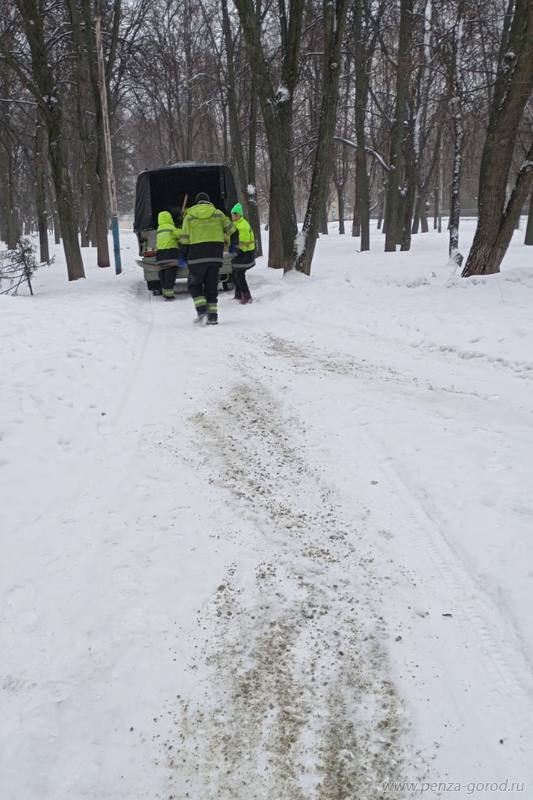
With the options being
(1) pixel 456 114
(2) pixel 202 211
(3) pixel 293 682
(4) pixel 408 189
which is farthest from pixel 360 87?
(3) pixel 293 682

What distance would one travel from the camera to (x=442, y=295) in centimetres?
856

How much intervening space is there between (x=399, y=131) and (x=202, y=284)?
434 inches

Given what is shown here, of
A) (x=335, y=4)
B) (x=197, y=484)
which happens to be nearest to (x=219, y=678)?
(x=197, y=484)

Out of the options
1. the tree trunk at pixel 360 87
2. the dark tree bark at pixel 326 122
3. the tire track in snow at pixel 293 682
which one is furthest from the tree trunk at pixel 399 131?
the tire track in snow at pixel 293 682

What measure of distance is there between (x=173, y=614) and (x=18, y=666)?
67 cm

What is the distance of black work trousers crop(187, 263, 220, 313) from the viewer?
8211 millimetres

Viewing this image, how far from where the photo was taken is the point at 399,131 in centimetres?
1603

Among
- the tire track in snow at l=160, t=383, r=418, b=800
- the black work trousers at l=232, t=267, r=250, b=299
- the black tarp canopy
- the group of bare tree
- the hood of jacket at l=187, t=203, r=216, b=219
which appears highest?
the group of bare tree

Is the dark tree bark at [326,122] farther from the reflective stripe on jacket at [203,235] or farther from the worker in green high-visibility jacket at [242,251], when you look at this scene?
the reflective stripe on jacket at [203,235]

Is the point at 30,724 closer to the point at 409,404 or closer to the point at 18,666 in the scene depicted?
the point at 18,666

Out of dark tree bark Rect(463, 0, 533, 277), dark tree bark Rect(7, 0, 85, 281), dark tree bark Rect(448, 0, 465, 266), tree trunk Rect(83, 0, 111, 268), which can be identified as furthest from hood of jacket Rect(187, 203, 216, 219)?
tree trunk Rect(83, 0, 111, 268)

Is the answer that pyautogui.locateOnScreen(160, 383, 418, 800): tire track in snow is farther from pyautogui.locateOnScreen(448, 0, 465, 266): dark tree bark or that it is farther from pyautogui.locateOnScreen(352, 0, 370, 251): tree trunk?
pyautogui.locateOnScreen(352, 0, 370, 251): tree trunk

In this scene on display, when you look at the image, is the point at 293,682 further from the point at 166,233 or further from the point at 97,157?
the point at 97,157

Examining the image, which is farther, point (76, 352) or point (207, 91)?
point (207, 91)
